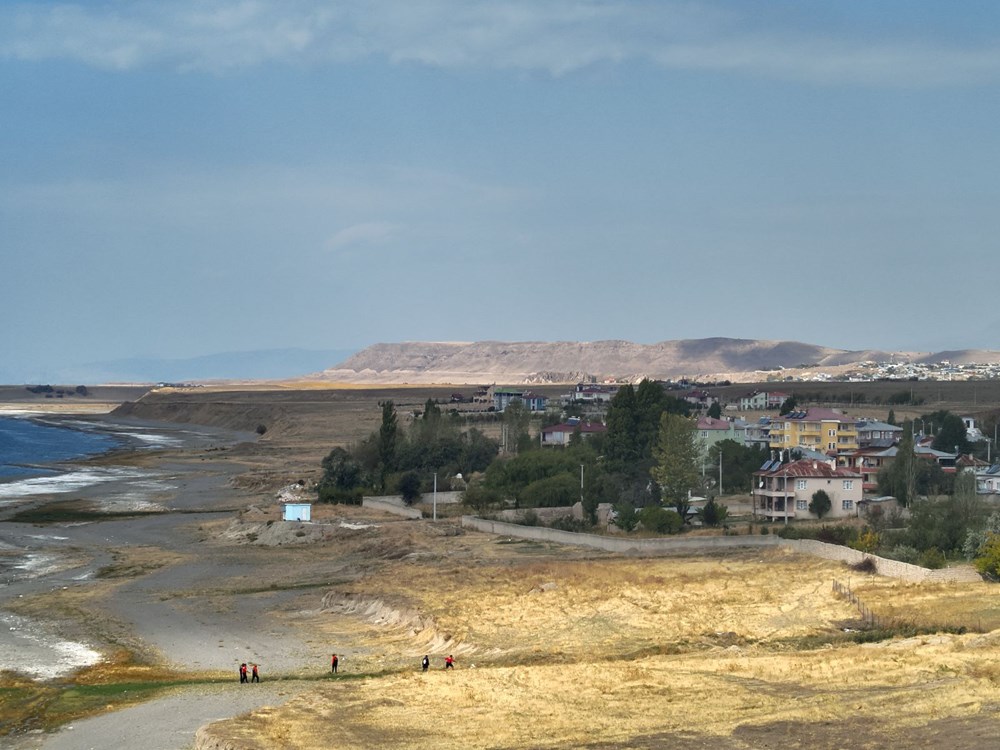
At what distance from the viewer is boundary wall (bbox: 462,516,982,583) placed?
1839 inches

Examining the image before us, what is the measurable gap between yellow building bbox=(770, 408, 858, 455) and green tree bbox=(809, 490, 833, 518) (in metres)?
24.2

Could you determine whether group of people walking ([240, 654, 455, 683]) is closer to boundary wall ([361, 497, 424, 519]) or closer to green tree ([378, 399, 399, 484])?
boundary wall ([361, 497, 424, 519])

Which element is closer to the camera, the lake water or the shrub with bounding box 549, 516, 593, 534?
the shrub with bounding box 549, 516, 593, 534

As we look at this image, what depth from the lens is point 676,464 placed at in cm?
6794

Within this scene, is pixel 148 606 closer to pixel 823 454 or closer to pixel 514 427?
pixel 823 454

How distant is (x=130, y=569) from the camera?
58.5 metres

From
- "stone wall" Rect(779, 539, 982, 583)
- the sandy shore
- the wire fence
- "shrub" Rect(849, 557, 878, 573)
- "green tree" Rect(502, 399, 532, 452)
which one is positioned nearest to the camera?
the sandy shore

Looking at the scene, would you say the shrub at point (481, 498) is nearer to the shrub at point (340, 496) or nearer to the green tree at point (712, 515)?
the shrub at point (340, 496)

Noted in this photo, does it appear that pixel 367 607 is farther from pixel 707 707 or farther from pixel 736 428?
pixel 736 428

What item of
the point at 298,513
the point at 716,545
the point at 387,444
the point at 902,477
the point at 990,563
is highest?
the point at 387,444

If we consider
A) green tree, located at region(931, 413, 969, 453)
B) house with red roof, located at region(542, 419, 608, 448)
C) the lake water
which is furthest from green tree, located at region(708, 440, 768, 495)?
the lake water

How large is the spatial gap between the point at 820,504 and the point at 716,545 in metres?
11.9

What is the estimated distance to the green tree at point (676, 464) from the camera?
67.8 m

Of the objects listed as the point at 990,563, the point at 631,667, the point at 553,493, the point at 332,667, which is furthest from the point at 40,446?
the point at 631,667
